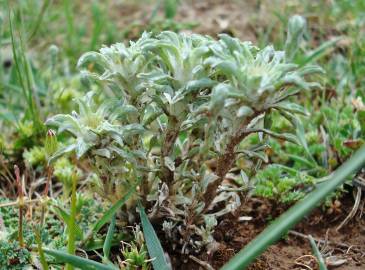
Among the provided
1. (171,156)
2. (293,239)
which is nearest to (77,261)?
(171,156)

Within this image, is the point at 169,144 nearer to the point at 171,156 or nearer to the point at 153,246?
the point at 171,156

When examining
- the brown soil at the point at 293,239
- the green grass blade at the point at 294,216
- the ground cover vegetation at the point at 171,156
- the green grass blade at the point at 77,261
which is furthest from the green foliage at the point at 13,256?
the green grass blade at the point at 294,216

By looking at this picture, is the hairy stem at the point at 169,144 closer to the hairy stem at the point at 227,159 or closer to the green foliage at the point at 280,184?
the hairy stem at the point at 227,159

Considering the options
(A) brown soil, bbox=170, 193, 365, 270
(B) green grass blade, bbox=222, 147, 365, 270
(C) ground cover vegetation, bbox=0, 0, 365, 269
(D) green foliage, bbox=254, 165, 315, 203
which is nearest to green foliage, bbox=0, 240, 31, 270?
(C) ground cover vegetation, bbox=0, 0, 365, 269

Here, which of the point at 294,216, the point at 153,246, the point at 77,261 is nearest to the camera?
the point at 294,216

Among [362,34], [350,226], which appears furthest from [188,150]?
[362,34]

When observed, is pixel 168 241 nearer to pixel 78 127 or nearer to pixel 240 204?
pixel 240 204
